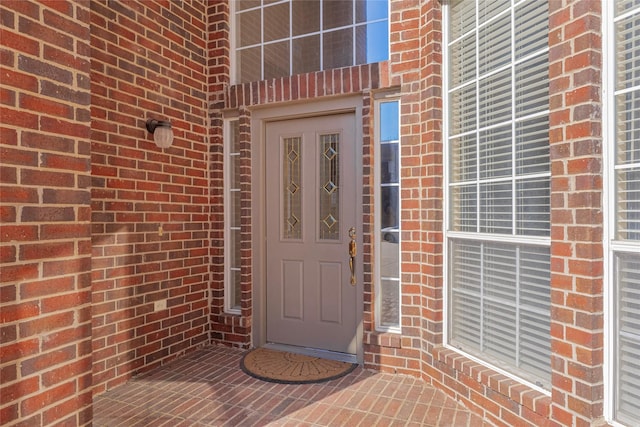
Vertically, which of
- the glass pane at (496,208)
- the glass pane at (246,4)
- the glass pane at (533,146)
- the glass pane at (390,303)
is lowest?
the glass pane at (390,303)

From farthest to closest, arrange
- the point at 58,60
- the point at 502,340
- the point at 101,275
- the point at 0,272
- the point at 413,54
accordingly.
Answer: the point at 413,54 → the point at 101,275 → the point at 502,340 → the point at 58,60 → the point at 0,272

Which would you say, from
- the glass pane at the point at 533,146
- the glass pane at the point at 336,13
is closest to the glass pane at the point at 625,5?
the glass pane at the point at 533,146

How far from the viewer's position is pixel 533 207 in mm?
2229

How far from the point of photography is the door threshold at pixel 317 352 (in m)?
3.45

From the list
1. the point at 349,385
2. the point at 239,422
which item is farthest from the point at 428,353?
the point at 239,422

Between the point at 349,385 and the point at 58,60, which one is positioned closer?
the point at 58,60

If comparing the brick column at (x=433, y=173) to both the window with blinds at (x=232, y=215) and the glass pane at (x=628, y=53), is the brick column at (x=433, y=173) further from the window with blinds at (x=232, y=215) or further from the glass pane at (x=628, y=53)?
the window with blinds at (x=232, y=215)

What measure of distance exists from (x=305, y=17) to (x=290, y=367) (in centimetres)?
306

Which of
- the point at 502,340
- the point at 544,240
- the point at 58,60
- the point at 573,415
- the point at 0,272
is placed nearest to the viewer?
the point at 0,272

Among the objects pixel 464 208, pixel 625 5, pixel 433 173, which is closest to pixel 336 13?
pixel 433 173

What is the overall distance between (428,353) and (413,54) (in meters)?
2.28

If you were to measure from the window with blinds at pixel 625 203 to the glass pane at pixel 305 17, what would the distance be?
235cm

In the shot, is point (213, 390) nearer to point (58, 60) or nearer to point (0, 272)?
point (0, 272)

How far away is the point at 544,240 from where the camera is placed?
2.14m
